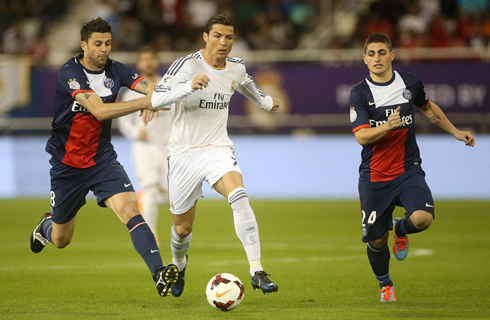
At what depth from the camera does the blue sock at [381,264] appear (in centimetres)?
771

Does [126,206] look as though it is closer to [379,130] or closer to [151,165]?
[379,130]

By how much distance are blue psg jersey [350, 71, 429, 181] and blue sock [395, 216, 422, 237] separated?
41cm

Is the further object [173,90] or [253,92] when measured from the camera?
[253,92]

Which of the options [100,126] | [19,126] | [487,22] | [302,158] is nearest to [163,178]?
[100,126]

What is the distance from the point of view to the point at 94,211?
17.1 m

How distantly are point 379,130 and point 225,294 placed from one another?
191cm

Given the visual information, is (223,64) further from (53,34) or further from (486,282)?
(53,34)

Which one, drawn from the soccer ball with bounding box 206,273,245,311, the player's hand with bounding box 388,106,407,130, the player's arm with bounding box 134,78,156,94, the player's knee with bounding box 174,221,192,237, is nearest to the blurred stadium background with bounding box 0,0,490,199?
the player's knee with bounding box 174,221,192,237

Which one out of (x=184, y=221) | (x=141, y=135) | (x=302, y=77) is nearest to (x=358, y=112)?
(x=184, y=221)

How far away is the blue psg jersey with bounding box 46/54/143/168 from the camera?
7727 mm

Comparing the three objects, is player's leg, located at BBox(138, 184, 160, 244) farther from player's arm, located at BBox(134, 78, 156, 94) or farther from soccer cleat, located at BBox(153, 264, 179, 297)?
soccer cleat, located at BBox(153, 264, 179, 297)

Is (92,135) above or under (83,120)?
under

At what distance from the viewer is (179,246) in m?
8.27

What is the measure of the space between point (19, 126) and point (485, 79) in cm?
1077
